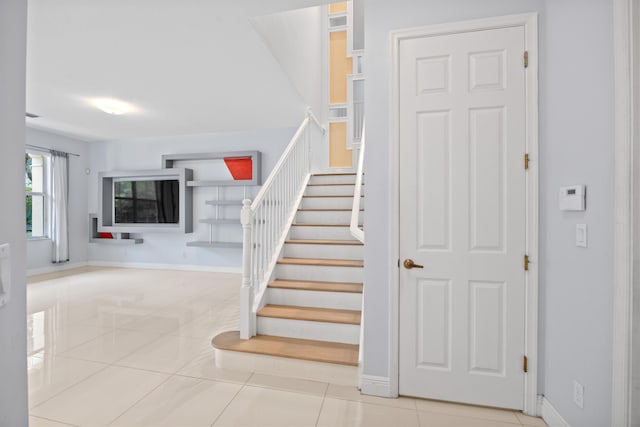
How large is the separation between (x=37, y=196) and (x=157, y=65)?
4580 millimetres

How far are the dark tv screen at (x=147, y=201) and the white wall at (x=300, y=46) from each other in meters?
3.20

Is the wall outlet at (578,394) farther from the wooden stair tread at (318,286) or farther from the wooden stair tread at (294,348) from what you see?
the wooden stair tread at (318,286)

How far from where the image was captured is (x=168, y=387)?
210 centimetres

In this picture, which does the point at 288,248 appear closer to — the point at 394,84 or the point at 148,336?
the point at 148,336

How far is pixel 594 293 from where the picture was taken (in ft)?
4.71

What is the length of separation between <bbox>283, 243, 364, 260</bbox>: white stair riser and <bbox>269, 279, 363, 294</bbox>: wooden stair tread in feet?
1.19

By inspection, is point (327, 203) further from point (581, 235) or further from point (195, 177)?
point (195, 177)

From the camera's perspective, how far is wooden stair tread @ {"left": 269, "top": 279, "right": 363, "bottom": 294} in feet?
8.94

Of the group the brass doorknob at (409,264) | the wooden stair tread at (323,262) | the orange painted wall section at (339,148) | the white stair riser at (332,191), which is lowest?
the wooden stair tread at (323,262)

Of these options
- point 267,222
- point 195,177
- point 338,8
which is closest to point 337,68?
point 338,8

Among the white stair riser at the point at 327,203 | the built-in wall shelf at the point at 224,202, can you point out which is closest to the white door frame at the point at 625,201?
the white stair riser at the point at 327,203

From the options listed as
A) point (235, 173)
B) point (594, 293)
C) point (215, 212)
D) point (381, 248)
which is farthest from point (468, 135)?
point (215, 212)

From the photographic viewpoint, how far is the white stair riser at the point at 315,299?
8.88 ft

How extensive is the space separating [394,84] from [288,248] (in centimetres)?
202
